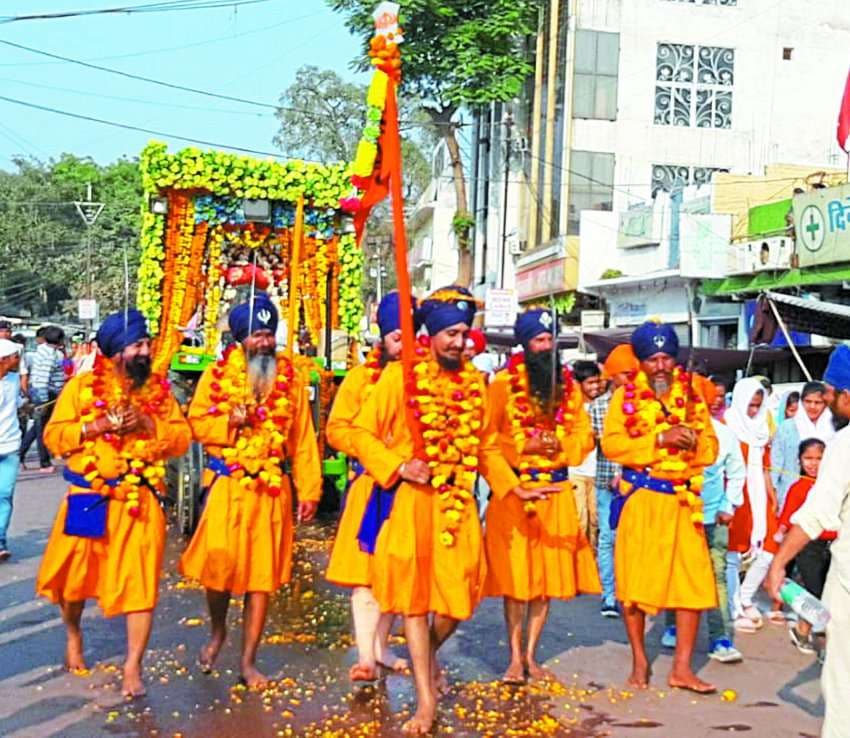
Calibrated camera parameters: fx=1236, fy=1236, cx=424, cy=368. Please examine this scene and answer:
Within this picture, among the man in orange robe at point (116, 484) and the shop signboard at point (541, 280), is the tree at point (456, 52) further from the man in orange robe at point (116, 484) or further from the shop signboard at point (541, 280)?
the man in orange robe at point (116, 484)

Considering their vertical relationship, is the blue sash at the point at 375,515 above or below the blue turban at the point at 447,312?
below

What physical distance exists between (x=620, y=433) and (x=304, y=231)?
7.53 m

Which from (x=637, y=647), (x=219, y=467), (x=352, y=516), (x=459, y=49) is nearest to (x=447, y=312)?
(x=352, y=516)

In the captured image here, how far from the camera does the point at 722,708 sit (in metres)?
6.75

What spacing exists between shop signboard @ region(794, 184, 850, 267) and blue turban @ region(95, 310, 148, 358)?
1523cm

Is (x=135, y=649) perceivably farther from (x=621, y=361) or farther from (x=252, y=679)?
(x=621, y=361)

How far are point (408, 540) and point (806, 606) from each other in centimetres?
211

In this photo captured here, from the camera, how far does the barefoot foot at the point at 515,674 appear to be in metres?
7.11

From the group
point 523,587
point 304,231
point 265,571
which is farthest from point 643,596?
point 304,231

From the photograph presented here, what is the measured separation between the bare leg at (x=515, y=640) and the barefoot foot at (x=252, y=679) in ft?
4.59

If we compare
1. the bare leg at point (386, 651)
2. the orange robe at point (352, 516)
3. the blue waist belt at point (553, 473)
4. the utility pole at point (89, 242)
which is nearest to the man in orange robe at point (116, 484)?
the orange robe at point (352, 516)

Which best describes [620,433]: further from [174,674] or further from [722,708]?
[174,674]

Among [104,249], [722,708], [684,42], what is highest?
[684,42]

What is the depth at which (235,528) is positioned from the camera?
21.7 feet
